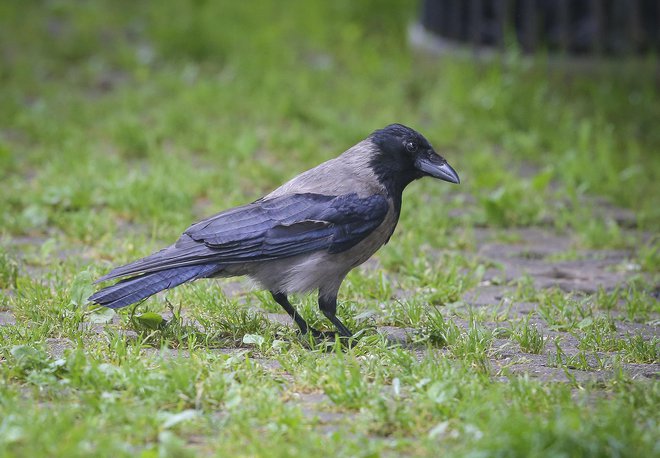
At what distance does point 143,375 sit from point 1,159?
4450mm

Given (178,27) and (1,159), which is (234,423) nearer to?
(1,159)

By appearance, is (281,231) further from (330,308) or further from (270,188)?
(270,188)

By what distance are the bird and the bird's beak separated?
0.21 m

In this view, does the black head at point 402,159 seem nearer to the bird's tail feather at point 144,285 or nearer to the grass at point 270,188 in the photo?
the grass at point 270,188

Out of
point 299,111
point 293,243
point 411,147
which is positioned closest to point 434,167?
point 411,147

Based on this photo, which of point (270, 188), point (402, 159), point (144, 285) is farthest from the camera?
point (270, 188)

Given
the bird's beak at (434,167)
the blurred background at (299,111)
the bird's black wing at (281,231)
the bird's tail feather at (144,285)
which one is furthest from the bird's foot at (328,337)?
the blurred background at (299,111)

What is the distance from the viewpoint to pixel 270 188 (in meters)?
7.93

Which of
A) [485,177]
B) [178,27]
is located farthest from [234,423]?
[178,27]

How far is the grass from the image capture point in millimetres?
3898

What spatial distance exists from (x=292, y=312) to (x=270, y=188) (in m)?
2.84

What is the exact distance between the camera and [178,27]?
38.0 feet

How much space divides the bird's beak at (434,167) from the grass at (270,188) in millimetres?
720

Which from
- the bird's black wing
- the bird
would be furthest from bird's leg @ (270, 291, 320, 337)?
the bird's black wing
